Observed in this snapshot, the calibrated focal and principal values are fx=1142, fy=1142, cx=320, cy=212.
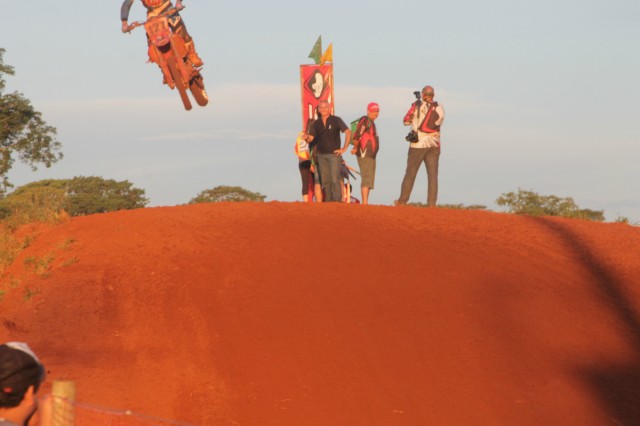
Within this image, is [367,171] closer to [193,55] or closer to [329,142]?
[329,142]

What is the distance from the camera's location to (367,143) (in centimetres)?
1812

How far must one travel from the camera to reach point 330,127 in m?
17.4

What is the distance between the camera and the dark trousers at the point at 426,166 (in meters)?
17.9

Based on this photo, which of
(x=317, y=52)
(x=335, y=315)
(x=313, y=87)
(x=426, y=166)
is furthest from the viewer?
(x=317, y=52)

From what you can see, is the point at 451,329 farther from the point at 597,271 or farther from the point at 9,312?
the point at 9,312

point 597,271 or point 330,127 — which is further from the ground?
point 330,127

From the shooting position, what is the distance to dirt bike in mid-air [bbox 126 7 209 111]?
18.3 m

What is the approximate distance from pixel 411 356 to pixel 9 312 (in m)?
5.09

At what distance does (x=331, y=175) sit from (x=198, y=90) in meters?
3.10

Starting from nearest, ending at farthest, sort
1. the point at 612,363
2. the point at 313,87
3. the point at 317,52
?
the point at 612,363, the point at 313,87, the point at 317,52

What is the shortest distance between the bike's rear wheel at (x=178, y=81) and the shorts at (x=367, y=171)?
10.0 feet

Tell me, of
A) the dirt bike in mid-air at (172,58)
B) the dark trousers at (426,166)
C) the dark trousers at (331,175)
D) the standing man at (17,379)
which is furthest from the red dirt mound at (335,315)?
the standing man at (17,379)

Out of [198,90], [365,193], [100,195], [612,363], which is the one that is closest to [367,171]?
[365,193]

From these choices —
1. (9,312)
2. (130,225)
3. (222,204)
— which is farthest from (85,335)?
(222,204)
